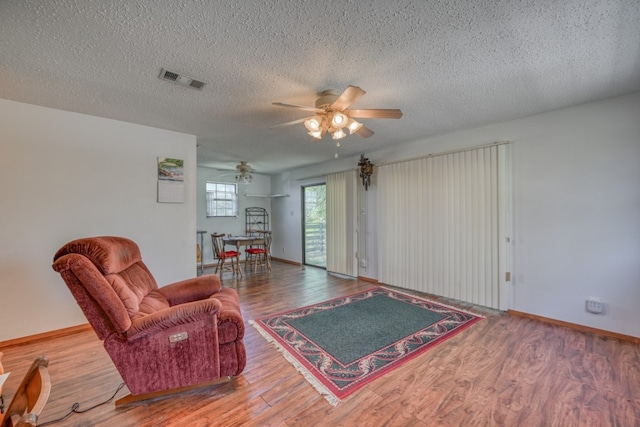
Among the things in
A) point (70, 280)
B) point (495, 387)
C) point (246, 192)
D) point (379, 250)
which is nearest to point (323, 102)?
point (70, 280)

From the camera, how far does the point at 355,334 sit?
2.72 meters

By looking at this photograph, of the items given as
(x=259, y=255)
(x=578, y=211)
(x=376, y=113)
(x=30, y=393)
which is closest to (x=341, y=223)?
(x=259, y=255)

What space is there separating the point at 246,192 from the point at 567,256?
6290mm

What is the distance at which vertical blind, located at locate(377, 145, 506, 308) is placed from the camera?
3.38m

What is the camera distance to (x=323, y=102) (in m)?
2.33

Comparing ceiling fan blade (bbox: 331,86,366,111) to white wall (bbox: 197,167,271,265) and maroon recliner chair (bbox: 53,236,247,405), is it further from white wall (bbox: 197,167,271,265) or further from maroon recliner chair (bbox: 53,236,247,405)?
white wall (bbox: 197,167,271,265)

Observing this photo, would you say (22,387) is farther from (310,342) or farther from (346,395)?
(310,342)

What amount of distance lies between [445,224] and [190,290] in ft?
11.0

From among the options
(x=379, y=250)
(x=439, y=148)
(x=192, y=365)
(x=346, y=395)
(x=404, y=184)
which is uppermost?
(x=439, y=148)

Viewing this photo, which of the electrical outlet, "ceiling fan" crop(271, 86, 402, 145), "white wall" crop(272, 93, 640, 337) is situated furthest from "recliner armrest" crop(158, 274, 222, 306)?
the electrical outlet

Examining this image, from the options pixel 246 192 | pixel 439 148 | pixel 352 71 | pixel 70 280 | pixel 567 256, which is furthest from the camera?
pixel 246 192

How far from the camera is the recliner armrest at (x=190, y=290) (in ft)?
8.00

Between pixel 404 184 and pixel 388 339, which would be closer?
pixel 388 339

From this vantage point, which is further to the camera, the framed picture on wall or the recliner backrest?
the framed picture on wall
